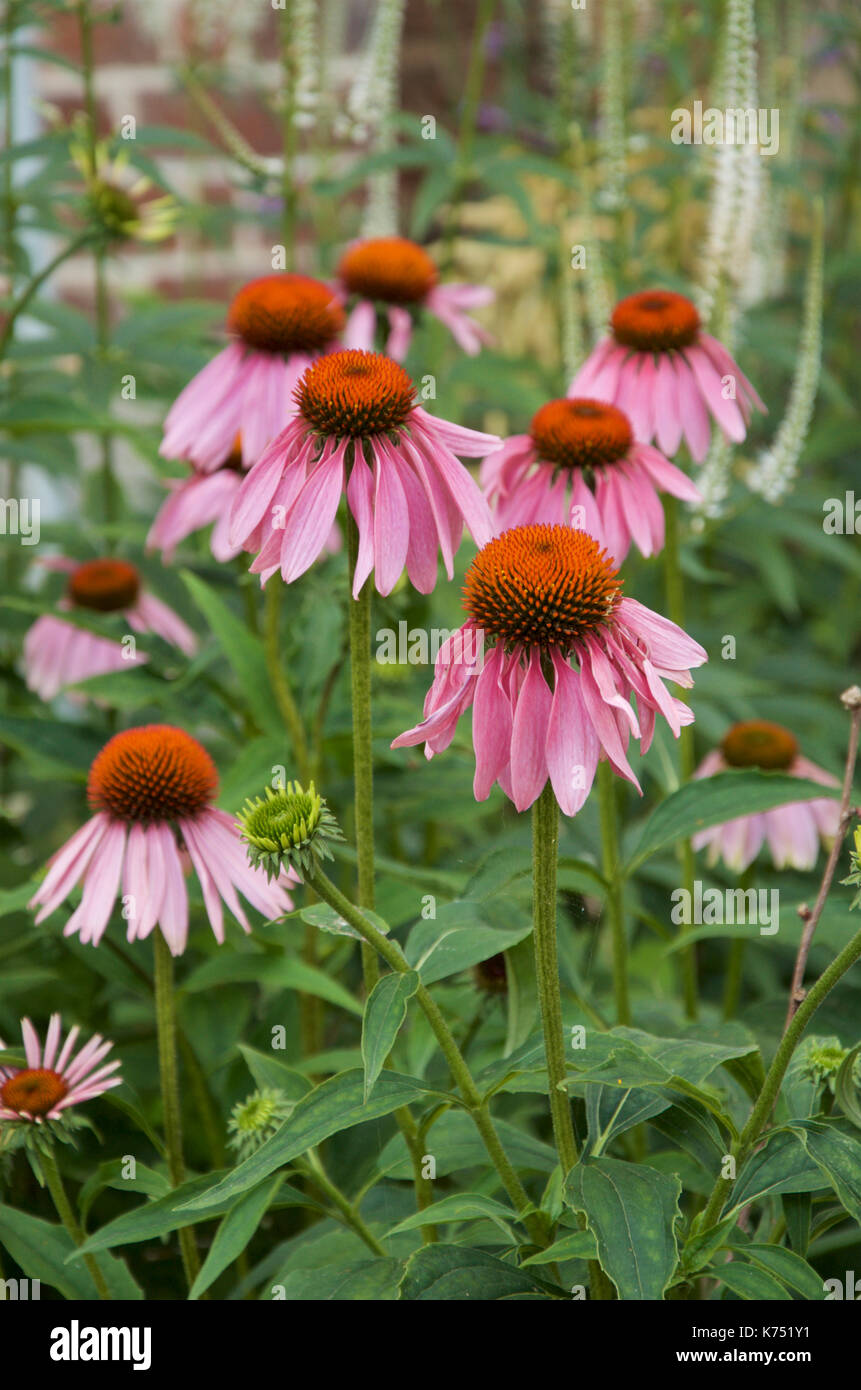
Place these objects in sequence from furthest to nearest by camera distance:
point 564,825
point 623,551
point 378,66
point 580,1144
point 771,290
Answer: point 771,290 < point 378,66 < point 564,825 < point 623,551 < point 580,1144

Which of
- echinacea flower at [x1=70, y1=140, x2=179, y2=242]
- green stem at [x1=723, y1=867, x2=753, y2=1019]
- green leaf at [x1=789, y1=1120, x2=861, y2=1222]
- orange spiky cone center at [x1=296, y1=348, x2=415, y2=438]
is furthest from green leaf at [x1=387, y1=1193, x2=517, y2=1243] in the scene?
echinacea flower at [x1=70, y1=140, x2=179, y2=242]

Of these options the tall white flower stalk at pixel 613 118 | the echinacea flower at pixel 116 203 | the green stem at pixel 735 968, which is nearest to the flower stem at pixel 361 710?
the green stem at pixel 735 968

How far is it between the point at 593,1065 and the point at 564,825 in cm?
52

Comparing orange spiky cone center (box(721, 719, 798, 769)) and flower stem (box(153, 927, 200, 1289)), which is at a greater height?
orange spiky cone center (box(721, 719, 798, 769))

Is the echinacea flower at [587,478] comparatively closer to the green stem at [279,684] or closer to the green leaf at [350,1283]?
the green stem at [279,684]

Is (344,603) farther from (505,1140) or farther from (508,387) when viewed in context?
(508,387)

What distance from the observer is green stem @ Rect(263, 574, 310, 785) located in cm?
96

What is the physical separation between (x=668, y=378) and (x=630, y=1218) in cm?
56

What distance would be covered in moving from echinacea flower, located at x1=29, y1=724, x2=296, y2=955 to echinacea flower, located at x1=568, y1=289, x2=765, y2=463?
0.37m

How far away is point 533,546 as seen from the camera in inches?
22.6

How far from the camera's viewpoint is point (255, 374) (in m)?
0.93

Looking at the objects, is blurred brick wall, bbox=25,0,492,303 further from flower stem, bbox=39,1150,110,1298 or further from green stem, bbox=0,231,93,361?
flower stem, bbox=39,1150,110,1298
